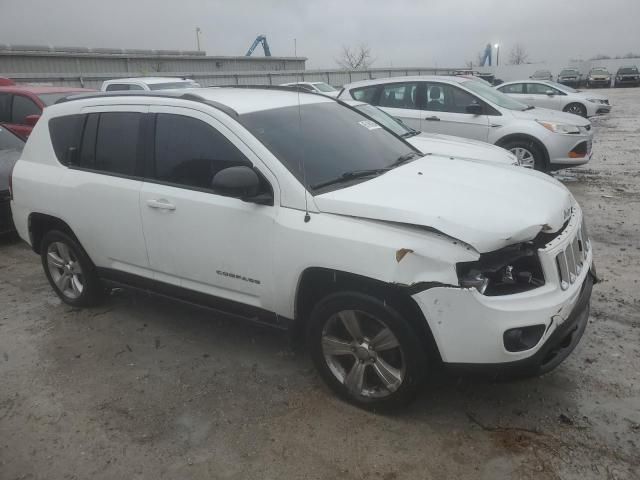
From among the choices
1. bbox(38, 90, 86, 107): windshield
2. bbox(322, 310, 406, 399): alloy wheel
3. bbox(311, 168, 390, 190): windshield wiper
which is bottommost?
bbox(322, 310, 406, 399): alloy wheel

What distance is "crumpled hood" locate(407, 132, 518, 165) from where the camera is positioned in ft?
22.2

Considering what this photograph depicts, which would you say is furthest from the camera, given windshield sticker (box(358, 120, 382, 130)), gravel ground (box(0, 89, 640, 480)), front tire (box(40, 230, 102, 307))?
front tire (box(40, 230, 102, 307))

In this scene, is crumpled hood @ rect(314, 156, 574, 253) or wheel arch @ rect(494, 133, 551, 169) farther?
wheel arch @ rect(494, 133, 551, 169)

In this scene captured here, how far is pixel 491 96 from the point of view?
8.98 meters

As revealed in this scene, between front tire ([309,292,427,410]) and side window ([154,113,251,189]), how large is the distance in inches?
43.0

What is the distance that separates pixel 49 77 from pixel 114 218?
19.2 m

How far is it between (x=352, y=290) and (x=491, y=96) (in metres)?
7.16

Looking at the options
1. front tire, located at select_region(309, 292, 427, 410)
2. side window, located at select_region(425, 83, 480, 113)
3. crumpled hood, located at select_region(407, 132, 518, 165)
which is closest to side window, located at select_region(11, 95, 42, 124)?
crumpled hood, located at select_region(407, 132, 518, 165)

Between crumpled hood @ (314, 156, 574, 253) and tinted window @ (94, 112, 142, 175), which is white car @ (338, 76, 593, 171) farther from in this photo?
tinted window @ (94, 112, 142, 175)

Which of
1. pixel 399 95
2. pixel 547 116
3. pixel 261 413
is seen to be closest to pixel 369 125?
pixel 261 413

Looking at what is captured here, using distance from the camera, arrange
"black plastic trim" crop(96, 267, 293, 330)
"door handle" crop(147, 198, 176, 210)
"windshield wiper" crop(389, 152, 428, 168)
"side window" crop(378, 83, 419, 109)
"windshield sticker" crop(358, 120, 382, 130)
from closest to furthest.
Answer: "black plastic trim" crop(96, 267, 293, 330)
"door handle" crop(147, 198, 176, 210)
"windshield wiper" crop(389, 152, 428, 168)
"windshield sticker" crop(358, 120, 382, 130)
"side window" crop(378, 83, 419, 109)

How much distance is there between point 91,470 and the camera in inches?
109

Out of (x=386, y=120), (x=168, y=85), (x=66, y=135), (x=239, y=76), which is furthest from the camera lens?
(x=239, y=76)

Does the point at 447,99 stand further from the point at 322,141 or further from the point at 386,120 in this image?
the point at 322,141
